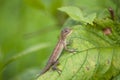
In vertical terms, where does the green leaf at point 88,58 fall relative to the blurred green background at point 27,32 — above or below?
above

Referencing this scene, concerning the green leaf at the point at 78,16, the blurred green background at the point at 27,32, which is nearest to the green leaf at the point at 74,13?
the green leaf at the point at 78,16

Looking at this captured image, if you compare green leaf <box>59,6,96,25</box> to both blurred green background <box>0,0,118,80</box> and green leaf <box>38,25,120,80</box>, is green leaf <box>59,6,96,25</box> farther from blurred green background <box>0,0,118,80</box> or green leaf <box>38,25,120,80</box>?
blurred green background <box>0,0,118,80</box>

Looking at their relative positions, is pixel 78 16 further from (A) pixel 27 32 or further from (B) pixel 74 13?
(A) pixel 27 32

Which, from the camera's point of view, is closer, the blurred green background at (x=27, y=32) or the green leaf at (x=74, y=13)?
the green leaf at (x=74, y=13)

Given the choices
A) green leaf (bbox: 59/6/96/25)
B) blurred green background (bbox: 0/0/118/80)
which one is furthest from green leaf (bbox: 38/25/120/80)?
blurred green background (bbox: 0/0/118/80)

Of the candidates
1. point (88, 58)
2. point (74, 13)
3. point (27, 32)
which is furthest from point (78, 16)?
point (27, 32)

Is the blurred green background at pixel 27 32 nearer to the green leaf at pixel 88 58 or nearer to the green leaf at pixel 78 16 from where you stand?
the green leaf at pixel 78 16
